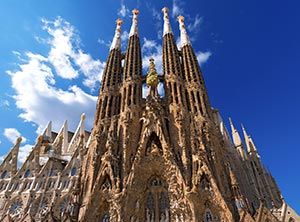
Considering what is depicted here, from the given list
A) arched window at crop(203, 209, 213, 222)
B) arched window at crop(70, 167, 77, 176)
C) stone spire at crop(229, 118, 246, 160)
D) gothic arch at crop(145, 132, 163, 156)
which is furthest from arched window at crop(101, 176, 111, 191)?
stone spire at crop(229, 118, 246, 160)

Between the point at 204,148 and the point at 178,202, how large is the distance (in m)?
6.12

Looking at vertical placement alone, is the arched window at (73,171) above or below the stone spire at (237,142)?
below

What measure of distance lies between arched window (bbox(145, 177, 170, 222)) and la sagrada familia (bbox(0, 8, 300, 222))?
0.09 metres

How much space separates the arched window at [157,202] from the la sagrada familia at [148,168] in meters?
0.09

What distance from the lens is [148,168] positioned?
1062 inches

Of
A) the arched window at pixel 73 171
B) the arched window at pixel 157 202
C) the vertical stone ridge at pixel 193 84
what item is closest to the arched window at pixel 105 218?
the arched window at pixel 157 202

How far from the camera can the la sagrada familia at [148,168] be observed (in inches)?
947

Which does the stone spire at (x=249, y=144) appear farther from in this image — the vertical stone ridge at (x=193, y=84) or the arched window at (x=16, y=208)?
the arched window at (x=16, y=208)

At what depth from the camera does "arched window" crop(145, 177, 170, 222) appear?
24719 millimetres

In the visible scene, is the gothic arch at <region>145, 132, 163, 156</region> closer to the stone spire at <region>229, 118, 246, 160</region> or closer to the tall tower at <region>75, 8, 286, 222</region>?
the tall tower at <region>75, 8, 286, 222</region>

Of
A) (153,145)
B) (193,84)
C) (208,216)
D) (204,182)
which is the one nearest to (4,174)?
(153,145)

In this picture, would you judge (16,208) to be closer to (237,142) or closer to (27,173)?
(27,173)

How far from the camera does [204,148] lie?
2728 cm

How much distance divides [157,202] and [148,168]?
3.30 meters
